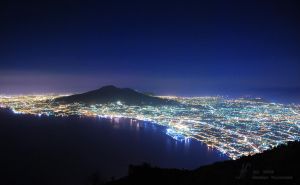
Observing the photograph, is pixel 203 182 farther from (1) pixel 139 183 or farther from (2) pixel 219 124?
(2) pixel 219 124

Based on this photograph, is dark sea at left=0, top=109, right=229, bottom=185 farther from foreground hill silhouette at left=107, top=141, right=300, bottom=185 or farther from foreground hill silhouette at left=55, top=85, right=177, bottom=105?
foreground hill silhouette at left=55, top=85, right=177, bottom=105

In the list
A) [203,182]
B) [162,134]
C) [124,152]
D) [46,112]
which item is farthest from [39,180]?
[46,112]

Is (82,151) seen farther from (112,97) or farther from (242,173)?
(112,97)

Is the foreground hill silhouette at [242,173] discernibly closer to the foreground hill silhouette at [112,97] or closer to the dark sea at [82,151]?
the dark sea at [82,151]

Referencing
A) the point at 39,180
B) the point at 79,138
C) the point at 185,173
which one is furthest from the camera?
the point at 79,138

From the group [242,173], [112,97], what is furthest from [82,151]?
[112,97]

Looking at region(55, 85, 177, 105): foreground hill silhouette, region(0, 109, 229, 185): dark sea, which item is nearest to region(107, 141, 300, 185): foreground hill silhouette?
region(0, 109, 229, 185): dark sea
